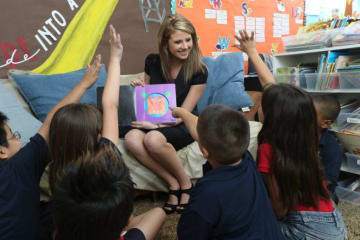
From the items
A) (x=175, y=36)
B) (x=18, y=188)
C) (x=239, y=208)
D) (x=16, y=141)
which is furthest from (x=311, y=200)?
(x=175, y=36)

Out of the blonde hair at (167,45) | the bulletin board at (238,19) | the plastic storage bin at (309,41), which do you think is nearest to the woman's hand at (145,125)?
the blonde hair at (167,45)

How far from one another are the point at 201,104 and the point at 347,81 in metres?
1.03

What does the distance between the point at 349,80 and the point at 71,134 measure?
5.79 feet

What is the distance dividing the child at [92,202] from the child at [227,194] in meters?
0.23

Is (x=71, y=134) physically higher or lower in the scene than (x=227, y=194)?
higher

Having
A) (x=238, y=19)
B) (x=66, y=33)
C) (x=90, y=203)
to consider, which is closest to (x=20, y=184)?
(x=90, y=203)

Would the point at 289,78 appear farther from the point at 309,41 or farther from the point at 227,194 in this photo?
the point at 227,194

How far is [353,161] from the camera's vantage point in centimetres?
185

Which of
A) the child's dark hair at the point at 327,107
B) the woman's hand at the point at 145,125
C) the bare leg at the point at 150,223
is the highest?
the child's dark hair at the point at 327,107

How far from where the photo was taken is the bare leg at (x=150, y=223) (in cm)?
102

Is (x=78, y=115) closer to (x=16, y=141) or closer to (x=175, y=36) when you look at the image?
(x=16, y=141)

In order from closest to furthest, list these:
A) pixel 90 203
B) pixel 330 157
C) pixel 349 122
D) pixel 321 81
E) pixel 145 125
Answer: pixel 90 203 → pixel 330 157 → pixel 145 125 → pixel 349 122 → pixel 321 81

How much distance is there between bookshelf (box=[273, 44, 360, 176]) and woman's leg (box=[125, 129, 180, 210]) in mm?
1196

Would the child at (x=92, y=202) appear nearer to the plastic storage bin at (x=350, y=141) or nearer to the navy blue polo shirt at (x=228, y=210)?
the navy blue polo shirt at (x=228, y=210)
